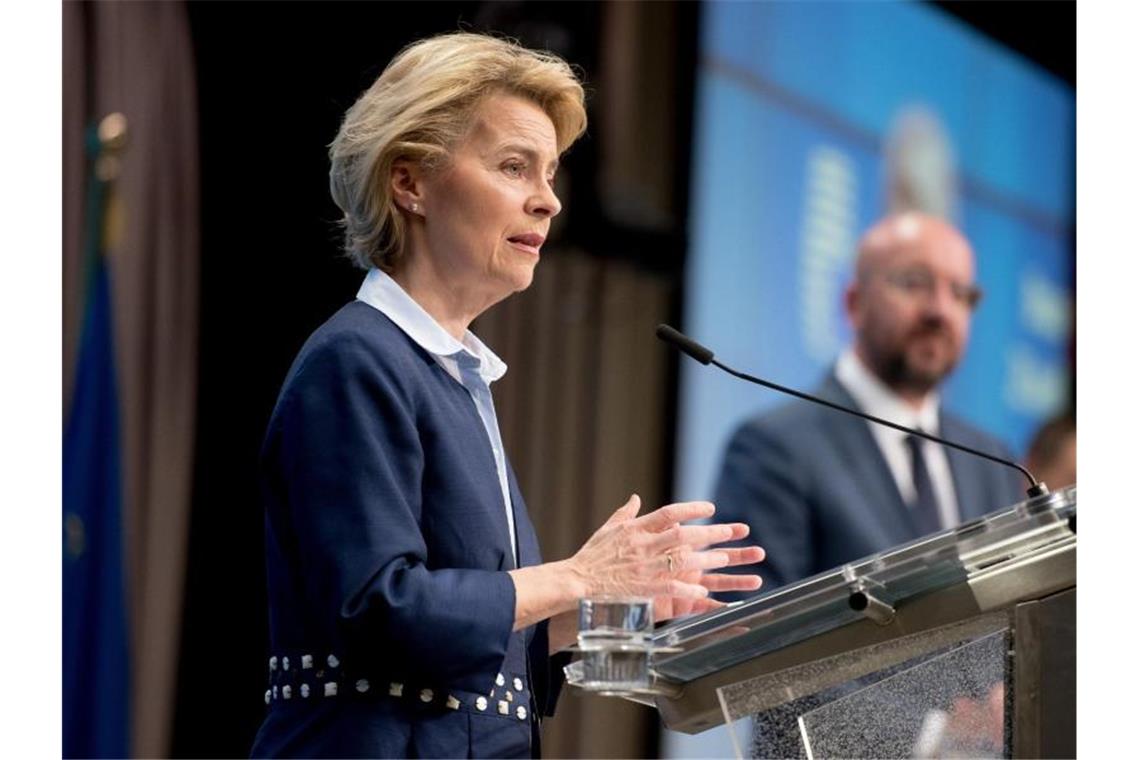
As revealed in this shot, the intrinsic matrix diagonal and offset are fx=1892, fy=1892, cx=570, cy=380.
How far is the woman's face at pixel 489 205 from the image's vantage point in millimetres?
2340

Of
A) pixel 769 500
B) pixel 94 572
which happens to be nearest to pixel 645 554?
pixel 769 500

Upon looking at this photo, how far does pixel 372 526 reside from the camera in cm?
202

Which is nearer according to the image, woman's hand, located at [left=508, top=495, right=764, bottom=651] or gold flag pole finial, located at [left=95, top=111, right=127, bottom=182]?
woman's hand, located at [left=508, top=495, right=764, bottom=651]

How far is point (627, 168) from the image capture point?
461cm

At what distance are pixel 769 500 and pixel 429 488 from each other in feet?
7.32

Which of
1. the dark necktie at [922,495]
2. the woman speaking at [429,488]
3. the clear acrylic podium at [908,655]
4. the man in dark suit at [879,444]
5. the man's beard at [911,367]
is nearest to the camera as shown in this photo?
the clear acrylic podium at [908,655]

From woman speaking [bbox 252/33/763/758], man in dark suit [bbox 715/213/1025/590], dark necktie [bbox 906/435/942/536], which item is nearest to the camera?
woman speaking [bbox 252/33/763/758]

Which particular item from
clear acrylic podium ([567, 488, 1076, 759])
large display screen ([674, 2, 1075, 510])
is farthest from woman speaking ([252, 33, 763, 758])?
large display screen ([674, 2, 1075, 510])

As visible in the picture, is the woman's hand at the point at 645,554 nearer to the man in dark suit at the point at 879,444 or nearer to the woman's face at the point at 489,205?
the woman's face at the point at 489,205

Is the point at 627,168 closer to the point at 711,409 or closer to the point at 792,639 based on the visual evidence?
the point at 711,409

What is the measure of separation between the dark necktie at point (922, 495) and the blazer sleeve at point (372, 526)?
258 centimetres

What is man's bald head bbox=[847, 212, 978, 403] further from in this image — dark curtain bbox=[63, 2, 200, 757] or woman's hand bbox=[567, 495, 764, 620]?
woman's hand bbox=[567, 495, 764, 620]

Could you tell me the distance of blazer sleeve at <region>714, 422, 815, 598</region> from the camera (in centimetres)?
414

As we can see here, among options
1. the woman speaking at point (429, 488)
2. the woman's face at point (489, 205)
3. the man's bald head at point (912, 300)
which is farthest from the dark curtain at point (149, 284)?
the woman's face at point (489, 205)
